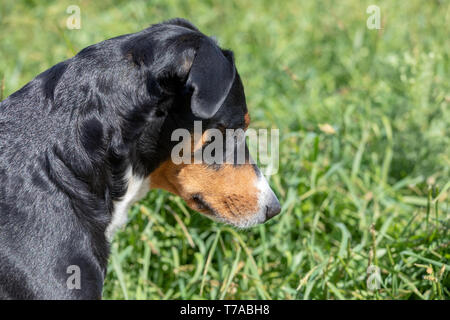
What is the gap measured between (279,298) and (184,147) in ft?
4.19

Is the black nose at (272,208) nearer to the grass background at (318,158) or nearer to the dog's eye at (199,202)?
the dog's eye at (199,202)

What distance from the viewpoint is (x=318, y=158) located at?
4.58 meters

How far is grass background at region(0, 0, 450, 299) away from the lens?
3621 millimetres

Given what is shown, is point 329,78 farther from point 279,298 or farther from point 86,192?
point 86,192

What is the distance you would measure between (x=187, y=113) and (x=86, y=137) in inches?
20.2

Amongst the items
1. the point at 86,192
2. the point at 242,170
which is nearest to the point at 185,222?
the point at 242,170

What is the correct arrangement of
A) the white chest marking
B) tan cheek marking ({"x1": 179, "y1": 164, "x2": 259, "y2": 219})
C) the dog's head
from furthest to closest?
tan cheek marking ({"x1": 179, "y1": 164, "x2": 259, "y2": 219}) → the white chest marking → the dog's head

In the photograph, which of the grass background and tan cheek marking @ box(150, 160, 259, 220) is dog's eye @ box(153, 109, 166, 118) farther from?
the grass background

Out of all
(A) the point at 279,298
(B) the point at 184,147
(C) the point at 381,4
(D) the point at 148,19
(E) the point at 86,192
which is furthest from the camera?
(C) the point at 381,4

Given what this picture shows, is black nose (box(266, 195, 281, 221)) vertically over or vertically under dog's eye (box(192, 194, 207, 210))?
under

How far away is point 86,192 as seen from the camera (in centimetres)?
263

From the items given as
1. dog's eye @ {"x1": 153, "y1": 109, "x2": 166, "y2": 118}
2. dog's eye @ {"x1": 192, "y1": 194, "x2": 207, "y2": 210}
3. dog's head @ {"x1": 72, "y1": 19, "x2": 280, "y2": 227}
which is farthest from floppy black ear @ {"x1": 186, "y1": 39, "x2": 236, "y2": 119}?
dog's eye @ {"x1": 192, "y1": 194, "x2": 207, "y2": 210}

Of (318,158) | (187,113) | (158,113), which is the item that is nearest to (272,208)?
(187,113)

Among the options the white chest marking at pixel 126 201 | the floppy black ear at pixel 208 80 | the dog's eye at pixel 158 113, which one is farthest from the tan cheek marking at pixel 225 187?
the floppy black ear at pixel 208 80
